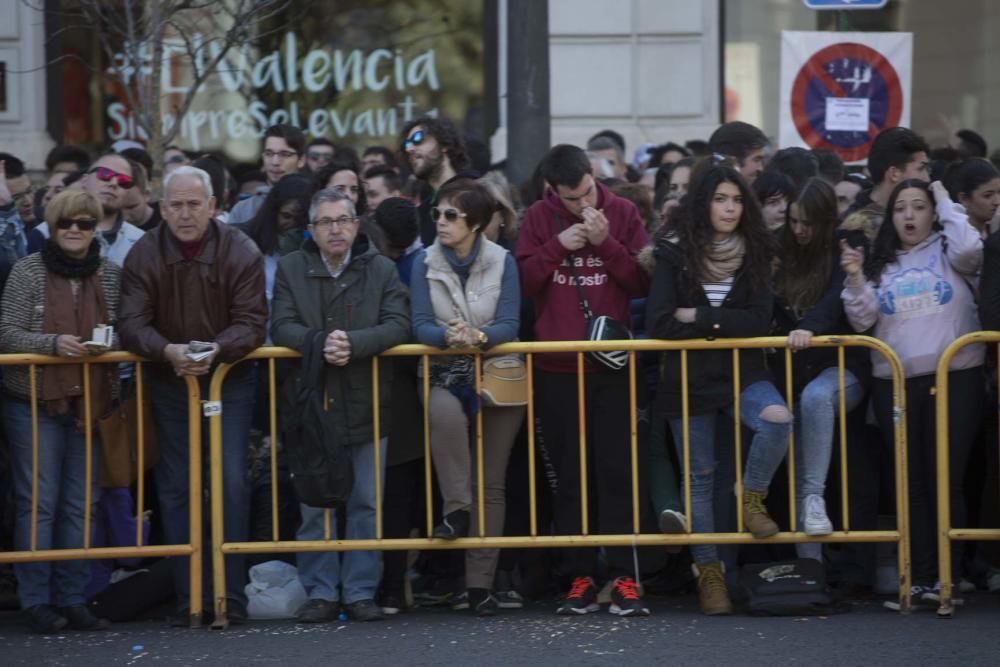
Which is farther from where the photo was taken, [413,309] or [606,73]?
[606,73]

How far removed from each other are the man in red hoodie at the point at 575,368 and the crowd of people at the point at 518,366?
0.04ft

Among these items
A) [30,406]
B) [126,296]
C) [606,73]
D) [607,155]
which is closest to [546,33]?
[607,155]

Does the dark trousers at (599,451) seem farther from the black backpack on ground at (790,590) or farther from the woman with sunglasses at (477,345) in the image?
the black backpack on ground at (790,590)

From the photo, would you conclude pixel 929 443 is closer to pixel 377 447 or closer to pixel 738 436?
pixel 738 436

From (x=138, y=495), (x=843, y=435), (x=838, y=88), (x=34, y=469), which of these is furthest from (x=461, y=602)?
(x=838, y=88)

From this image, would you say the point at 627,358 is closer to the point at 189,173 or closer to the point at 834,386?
the point at 834,386

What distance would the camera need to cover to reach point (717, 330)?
297 inches

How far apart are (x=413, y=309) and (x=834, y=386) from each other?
2.02 m

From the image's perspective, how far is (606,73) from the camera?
13.9 metres

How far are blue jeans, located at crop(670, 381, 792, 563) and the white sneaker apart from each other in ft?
0.70

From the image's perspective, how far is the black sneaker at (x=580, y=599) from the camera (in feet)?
25.3

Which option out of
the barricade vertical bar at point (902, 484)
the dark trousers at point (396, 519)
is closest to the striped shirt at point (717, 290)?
the barricade vertical bar at point (902, 484)

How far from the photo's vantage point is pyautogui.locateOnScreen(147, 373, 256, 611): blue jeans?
25.3 feet

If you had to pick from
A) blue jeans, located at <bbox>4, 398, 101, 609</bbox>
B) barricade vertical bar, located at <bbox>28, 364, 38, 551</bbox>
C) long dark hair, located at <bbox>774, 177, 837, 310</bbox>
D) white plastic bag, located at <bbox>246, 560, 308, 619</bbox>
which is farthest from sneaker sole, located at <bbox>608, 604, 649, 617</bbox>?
barricade vertical bar, located at <bbox>28, 364, 38, 551</bbox>
